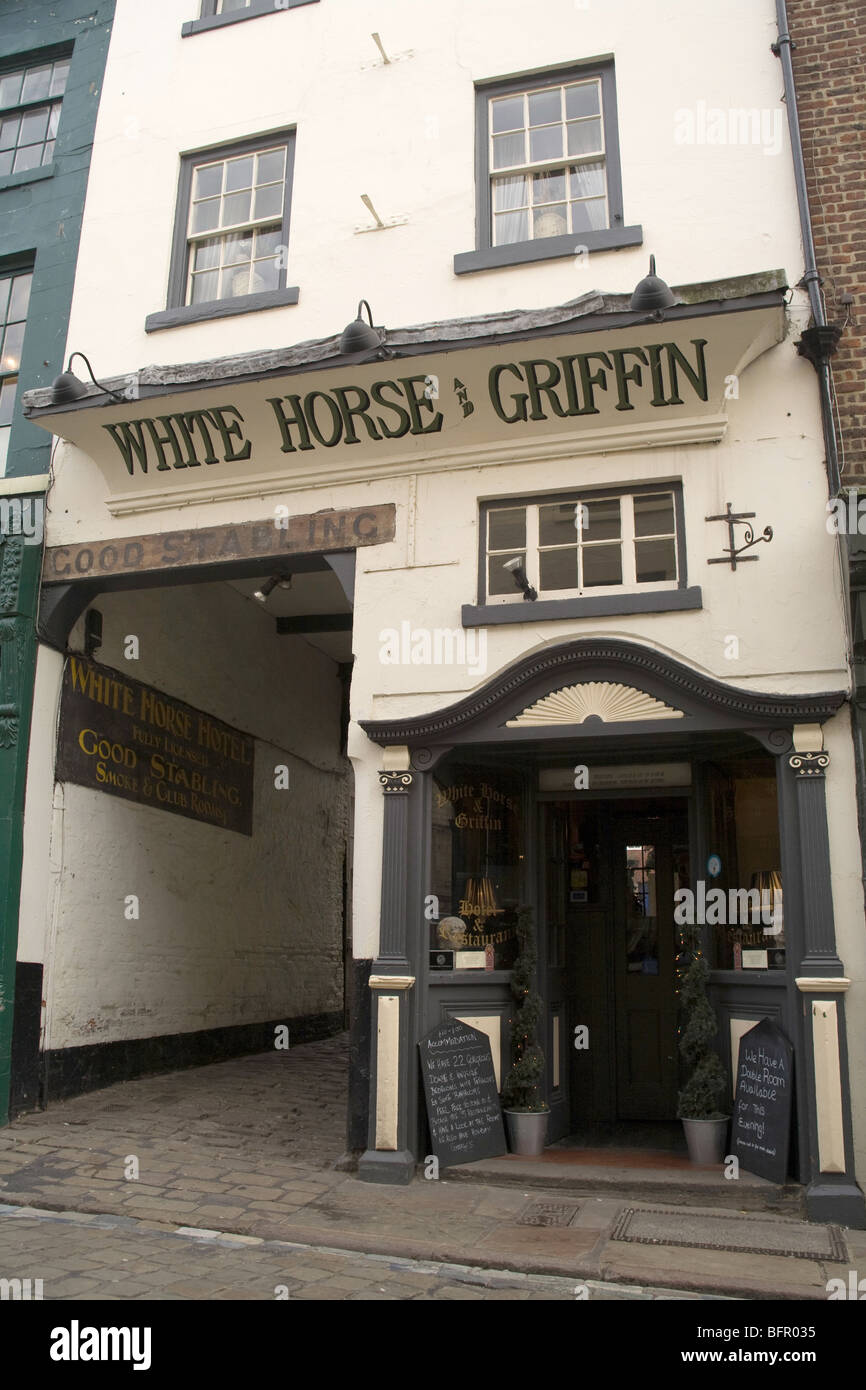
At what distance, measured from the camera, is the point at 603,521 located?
768 cm

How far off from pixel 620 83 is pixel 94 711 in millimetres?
6593

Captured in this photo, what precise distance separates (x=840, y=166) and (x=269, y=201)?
14.9 feet

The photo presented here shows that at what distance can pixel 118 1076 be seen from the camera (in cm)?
956

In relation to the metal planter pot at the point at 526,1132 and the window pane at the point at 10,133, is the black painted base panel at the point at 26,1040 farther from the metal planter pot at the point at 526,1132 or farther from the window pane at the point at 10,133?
the window pane at the point at 10,133

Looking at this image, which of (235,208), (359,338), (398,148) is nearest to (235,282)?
(235,208)

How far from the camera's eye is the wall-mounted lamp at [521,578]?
749 cm

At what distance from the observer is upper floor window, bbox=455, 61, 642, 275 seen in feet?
26.7

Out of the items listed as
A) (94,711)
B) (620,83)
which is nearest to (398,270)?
(620,83)

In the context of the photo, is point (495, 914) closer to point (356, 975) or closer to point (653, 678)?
point (356, 975)

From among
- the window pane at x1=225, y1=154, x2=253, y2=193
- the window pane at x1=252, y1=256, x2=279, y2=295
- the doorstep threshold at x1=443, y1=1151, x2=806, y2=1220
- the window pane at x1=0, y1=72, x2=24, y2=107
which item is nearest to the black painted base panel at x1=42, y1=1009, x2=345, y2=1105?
the doorstep threshold at x1=443, y1=1151, x2=806, y2=1220

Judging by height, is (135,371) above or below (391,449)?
above

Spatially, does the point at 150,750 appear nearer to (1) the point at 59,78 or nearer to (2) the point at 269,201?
(2) the point at 269,201

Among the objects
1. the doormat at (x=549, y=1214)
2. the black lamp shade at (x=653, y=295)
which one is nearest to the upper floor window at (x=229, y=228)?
the black lamp shade at (x=653, y=295)

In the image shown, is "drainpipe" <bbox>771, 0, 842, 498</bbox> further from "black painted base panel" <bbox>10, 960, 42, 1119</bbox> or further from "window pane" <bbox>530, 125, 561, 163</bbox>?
"black painted base panel" <bbox>10, 960, 42, 1119</bbox>
